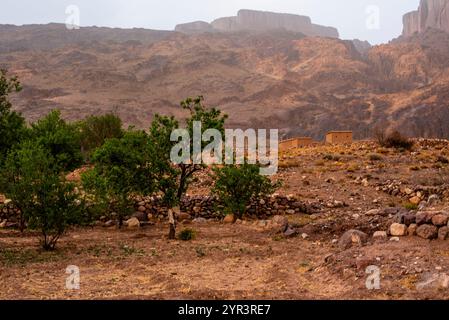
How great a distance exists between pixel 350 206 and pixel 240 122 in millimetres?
86097

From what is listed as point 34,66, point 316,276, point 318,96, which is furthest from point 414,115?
point 34,66

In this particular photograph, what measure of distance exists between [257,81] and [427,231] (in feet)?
429


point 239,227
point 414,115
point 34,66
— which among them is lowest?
point 239,227

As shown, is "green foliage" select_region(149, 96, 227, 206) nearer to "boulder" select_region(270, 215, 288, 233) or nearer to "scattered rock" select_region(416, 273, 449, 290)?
"boulder" select_region(270, 215, 288, 233)

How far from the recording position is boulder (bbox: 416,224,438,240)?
11844 millimetres

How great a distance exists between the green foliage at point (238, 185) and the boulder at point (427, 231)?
8.44 meters

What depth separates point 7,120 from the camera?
1855cm

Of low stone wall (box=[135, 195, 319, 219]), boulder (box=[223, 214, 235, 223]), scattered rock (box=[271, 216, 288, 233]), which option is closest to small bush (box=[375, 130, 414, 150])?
low stone wall (box=[135, 195, 319, 219])

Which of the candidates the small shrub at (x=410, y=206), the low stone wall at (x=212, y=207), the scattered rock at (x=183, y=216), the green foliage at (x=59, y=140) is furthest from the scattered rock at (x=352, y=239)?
the green foliage at (x=59, y=140)

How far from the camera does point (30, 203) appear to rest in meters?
14.1

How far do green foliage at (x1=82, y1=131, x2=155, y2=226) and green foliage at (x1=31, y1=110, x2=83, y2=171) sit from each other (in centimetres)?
523

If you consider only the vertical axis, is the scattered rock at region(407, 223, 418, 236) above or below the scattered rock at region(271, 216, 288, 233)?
above

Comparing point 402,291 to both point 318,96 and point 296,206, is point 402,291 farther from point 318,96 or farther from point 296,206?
point 318,96
